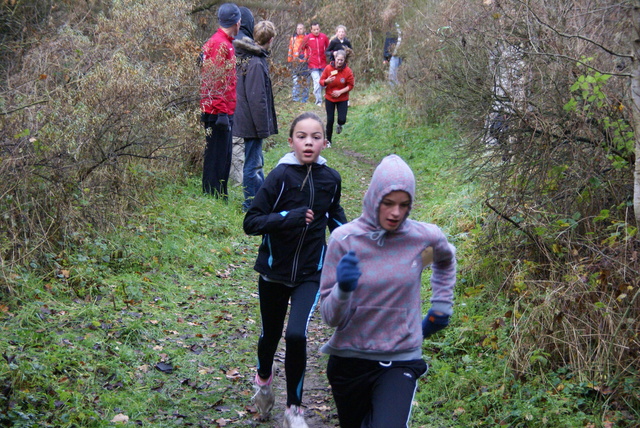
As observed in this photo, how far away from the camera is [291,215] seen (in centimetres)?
445

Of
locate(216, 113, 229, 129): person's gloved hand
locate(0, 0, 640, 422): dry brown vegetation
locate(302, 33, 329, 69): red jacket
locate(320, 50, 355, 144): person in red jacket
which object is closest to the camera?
locate(0, 0, 640, 422): dry brown vegetation

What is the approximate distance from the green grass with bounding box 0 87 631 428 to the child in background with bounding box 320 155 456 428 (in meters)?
1.75

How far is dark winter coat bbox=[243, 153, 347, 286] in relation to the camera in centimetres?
453

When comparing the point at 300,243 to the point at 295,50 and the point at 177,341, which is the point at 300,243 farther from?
the point at 295,50

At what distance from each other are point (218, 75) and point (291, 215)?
574 centimetres

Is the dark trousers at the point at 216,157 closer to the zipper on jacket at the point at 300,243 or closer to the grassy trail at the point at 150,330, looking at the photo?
the grassy trail at the point at 150,330

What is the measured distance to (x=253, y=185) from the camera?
10.3 meters

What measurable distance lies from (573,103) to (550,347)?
1.89 m

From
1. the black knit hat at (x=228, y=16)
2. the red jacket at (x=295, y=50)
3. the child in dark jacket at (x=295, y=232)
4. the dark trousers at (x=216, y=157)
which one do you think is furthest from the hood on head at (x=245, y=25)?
the child in dark jacket at (x=295, y=232)

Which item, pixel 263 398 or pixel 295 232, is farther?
pixel 263 398

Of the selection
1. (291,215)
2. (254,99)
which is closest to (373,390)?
(291,215)

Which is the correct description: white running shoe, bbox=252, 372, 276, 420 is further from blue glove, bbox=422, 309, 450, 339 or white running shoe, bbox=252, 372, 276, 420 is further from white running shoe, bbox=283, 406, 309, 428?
blue glove, bbox=422, 309, 450, 339

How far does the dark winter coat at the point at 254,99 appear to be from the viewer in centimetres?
980

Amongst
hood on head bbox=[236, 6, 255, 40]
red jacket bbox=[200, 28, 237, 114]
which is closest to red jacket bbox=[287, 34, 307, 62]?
hood on head bbox=[236, 6, 255, 40]
